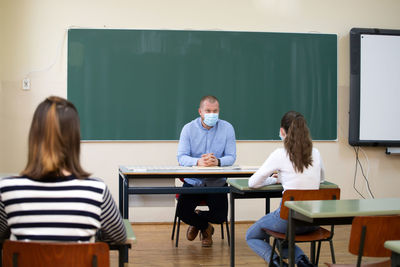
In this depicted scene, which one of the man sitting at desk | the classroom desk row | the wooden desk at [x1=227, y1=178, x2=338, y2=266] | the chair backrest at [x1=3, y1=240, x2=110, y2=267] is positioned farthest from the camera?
the man sitting at desk

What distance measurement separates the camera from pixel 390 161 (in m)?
5.64

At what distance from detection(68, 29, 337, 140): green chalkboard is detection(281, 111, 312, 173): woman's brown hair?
7.85ft

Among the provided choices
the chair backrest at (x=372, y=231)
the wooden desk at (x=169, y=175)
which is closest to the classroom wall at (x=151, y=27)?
the wooden desk at (x=169, y=175)

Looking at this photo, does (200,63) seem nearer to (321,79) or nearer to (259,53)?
(259,53)

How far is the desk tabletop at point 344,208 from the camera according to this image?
2.13 metres

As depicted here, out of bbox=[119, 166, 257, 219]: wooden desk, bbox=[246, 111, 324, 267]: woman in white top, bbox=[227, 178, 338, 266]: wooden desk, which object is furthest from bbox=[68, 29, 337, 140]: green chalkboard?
bbox=[246, 111, 324, 267]: woman in white top

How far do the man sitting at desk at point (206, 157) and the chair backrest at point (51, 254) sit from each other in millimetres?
2431

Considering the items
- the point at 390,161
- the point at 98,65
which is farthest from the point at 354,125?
the point at 98,65

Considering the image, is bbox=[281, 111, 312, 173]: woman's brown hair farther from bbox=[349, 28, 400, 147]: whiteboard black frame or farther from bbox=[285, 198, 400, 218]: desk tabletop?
bbox=[349, 28, 400, 147]: whiteboard black frame

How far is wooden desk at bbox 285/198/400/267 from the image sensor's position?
214 cm

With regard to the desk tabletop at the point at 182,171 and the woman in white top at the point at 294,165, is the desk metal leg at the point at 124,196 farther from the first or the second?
the woman in white top at the point at 294,165

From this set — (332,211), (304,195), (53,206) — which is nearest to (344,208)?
(332,211)

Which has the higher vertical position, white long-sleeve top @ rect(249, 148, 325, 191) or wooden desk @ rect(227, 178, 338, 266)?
white long-sleeve top @ rect(249, 148, 325, 191)

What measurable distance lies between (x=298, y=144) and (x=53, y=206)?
67.9 inches
